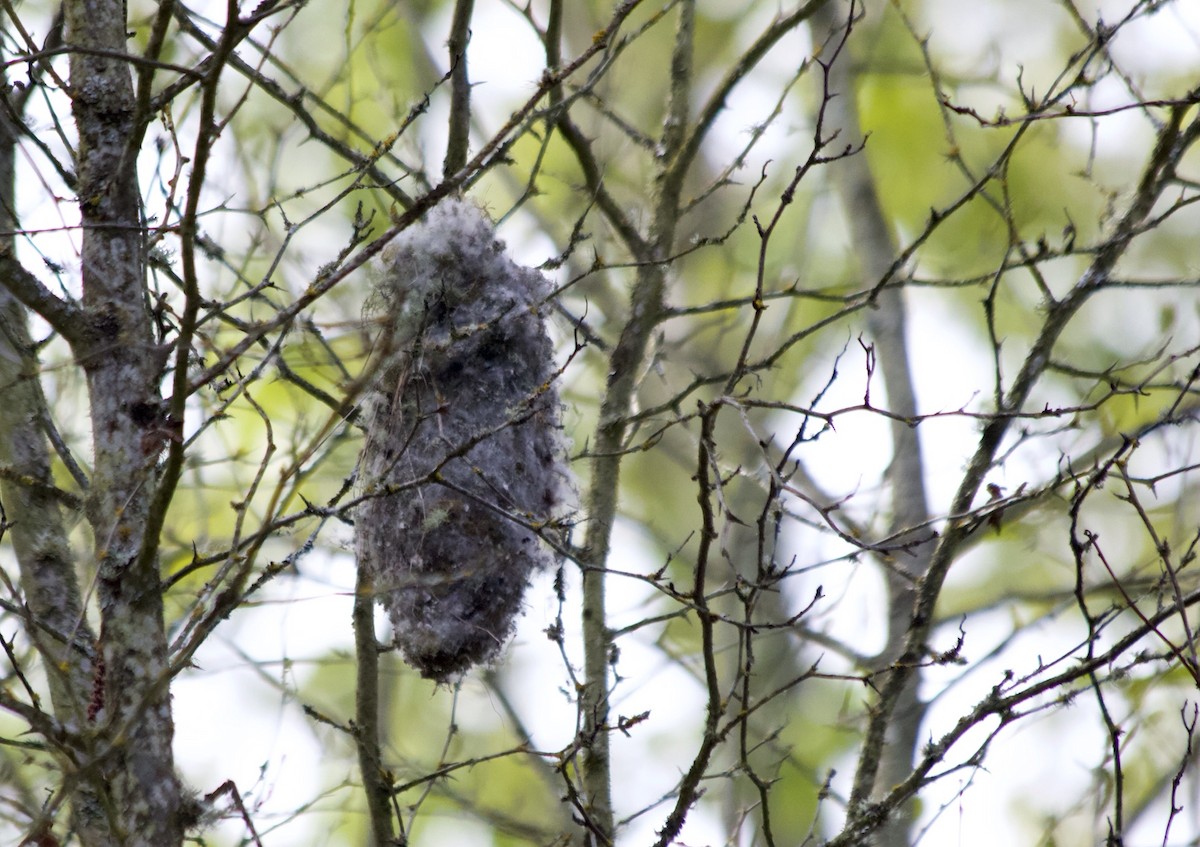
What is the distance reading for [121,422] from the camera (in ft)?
8.17

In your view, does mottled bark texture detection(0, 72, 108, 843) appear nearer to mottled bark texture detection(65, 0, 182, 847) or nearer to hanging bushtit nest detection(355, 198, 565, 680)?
mottled bark texture detection(65, 0, 182, 847)

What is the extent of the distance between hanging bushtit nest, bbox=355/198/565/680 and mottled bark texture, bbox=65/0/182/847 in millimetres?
641

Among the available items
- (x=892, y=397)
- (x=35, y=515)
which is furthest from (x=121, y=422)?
(x=892, y=397)

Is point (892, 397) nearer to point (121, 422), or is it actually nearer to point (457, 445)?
point (457, 445)

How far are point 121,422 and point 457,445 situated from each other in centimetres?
86

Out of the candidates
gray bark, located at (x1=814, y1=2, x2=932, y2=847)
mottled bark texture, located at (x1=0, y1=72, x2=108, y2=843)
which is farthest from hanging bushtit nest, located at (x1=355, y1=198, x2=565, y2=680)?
gray bark, located at (x1=814, y1=2, x2=932, y2=847)

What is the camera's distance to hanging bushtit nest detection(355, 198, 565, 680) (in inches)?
120

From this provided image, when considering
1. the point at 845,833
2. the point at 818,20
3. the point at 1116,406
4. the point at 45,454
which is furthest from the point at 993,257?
the point at 45,454

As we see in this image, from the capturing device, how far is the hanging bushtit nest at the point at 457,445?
120 inches

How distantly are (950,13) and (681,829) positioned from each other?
19.6ft

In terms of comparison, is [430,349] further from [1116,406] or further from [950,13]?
[950,13]

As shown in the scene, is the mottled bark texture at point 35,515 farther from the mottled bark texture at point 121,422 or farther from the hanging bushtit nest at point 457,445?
the hanging bushtit nest at point 457,445

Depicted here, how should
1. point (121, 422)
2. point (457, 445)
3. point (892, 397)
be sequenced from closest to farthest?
point (121, 422)
point (457, 445)
point (892, 397)

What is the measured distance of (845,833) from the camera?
2.70 m
